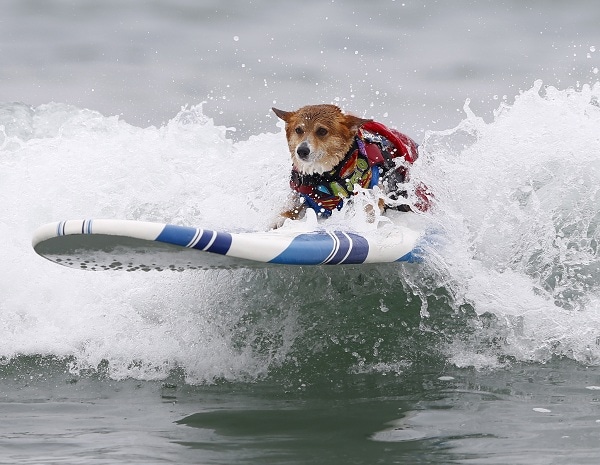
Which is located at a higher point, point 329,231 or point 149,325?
point 329,231

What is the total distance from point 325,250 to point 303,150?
826mm

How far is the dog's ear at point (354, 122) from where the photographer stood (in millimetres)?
6059

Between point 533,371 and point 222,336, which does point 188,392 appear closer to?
point 222,336

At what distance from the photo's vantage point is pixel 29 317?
6703 mm

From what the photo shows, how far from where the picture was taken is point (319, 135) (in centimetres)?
596

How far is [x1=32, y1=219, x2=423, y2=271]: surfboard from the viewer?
4.62 meters

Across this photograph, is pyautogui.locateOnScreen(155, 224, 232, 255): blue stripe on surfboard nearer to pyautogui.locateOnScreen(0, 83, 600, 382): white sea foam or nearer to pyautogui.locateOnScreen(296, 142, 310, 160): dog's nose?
pyautogui.locateOnScreen(0, 83, 600, 382): white sea foam

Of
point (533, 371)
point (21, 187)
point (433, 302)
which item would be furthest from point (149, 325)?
point (21, 187)

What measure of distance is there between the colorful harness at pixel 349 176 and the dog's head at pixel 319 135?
59 mm

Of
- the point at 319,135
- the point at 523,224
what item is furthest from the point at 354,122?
the point at 523,224

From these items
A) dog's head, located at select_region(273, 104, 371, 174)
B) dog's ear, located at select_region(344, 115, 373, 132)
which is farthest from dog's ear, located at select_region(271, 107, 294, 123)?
dog's ear, located at select_region(344, 115, 373, 132)

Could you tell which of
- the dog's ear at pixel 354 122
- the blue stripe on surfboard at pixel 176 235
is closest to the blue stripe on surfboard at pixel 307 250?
the blue stripe on surfboard at pixel 176 235

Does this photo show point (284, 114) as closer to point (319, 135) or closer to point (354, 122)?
point (319, 135)

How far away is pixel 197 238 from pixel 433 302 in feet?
6.97
